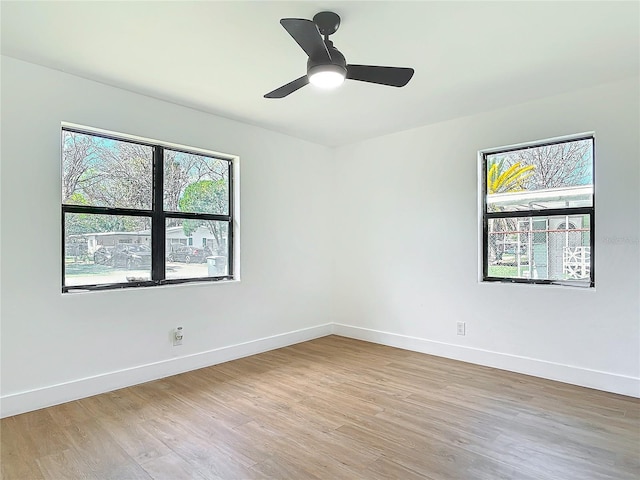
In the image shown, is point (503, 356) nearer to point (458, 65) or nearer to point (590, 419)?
point (590, 419)

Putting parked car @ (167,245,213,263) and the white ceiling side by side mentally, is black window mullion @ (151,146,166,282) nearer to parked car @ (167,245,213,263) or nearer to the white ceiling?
parked car @ (167,245,213,263)

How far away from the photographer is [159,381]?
331cm

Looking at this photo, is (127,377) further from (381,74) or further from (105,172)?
(381,74)

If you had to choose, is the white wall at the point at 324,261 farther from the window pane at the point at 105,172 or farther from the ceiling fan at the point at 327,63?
the ceiling fan at the point at 327,63

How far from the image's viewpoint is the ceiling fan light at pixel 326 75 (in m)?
2.08

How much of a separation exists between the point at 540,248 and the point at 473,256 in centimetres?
59

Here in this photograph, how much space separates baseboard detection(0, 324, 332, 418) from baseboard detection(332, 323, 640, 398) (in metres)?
1.18

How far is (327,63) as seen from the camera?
206cm

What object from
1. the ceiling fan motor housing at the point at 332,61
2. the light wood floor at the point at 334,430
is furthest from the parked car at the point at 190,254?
the ceiling fan motor housing at the point at 332,61

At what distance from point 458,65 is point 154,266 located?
2958 millimetres

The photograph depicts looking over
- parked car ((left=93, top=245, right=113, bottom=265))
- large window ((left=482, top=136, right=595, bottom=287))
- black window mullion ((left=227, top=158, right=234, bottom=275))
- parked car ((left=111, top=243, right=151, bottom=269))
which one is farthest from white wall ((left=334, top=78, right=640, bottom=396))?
parked car ((left=93, top=245, right=113, bottom=265))

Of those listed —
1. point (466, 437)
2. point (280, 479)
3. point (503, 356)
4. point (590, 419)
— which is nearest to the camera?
point (280, 479)

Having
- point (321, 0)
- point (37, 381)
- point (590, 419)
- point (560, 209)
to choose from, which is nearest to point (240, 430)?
point (37, 381)

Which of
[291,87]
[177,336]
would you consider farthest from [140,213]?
[291,87]
